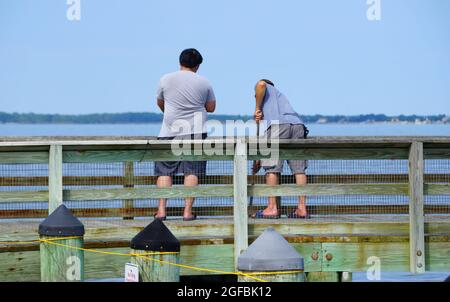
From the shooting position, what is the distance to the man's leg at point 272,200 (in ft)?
40.5

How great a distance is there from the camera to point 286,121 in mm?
12867

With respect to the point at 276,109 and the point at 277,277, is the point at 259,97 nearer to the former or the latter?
the point at 276,109

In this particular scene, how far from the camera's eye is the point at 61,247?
33.3 feet

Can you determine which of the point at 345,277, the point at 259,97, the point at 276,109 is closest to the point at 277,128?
the point at 276,109

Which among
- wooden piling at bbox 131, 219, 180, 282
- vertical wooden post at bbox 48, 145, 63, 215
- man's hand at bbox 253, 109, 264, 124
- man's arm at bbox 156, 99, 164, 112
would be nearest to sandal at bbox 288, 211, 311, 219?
man's hand at bbox 253, 109, 264, 124

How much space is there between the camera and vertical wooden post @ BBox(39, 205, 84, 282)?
1010 cm

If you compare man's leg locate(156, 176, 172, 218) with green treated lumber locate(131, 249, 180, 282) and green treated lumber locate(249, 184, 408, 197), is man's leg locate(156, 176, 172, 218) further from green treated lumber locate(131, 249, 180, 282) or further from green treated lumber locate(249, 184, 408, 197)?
green treated lumber locate(131, 249, 180, 282)

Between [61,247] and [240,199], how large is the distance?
2349 millimetres

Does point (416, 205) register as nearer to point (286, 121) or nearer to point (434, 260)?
point (434, 260)

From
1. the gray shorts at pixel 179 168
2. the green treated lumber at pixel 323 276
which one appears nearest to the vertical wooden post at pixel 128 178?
the gray shorts at pixel 179 168

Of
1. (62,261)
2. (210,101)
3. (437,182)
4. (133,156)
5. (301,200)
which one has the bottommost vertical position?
(62,261)

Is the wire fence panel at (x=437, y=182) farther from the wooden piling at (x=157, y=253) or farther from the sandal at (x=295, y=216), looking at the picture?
the wooden piling at (x=157, y=253)

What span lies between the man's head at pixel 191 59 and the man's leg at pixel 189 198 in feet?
3.66

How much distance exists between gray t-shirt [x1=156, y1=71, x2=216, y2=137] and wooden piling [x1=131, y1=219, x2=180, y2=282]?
3.11m
